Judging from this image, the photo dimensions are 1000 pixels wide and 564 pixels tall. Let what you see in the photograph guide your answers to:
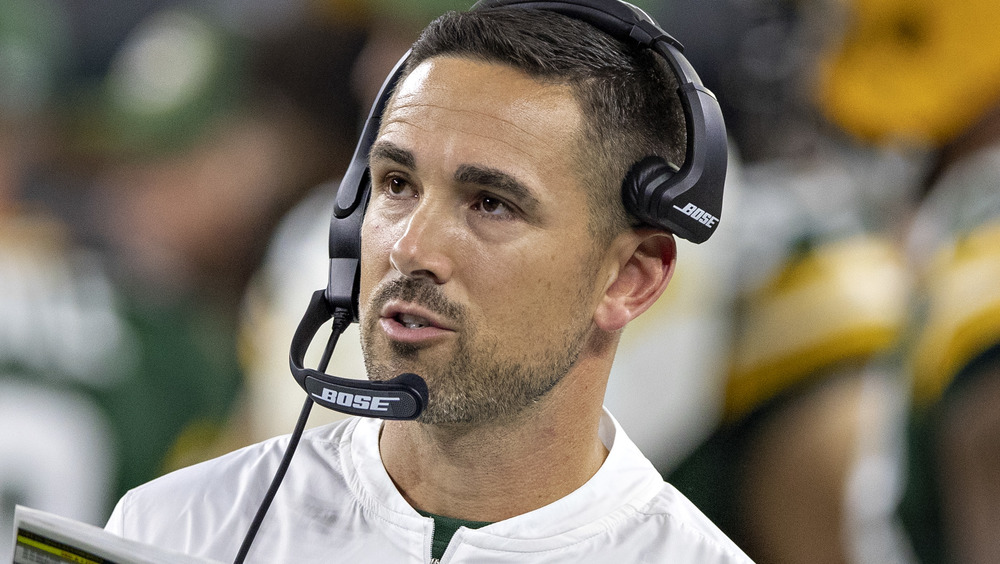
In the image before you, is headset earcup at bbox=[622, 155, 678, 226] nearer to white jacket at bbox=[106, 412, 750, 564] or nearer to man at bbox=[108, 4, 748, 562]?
man at bbox=[108, 4, 748, 562]

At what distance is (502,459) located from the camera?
106cm

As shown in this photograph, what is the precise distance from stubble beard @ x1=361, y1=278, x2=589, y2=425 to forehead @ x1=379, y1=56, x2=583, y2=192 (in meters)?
0.15

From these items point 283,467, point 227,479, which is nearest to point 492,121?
point 283,467

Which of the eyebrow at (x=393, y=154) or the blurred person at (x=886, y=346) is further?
the blurred person at (x=886, y=346)

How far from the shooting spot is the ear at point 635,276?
1.08 metres

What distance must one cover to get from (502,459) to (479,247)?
0.24 m

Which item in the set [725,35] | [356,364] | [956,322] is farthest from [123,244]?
[956,322]

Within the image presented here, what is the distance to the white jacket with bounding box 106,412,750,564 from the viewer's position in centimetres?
105

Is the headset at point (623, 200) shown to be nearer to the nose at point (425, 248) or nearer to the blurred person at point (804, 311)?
the nose at point (425, 248)

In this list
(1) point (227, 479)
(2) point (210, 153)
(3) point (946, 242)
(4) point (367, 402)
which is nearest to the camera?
(4) point (367, 402)

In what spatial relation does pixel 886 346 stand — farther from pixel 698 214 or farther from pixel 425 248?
pixel 425 248

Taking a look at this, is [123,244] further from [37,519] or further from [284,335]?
[37,519]

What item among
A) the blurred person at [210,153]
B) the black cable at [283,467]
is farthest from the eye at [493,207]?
the blurred person at [210,153]

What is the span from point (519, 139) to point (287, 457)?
42 cm
